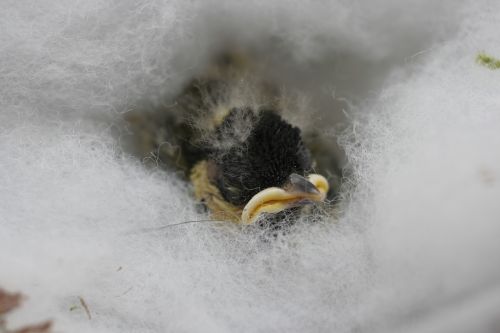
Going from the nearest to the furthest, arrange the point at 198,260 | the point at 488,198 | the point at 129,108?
the point at 488,198, the point at 198,260, the point at 129,108

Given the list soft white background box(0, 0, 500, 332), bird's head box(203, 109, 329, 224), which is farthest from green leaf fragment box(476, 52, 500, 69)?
bird's head box(203, 109, 329, 224)

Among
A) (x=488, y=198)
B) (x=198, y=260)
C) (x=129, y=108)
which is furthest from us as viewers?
(x=129, y=108)

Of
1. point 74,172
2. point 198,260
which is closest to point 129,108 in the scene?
point 74,172

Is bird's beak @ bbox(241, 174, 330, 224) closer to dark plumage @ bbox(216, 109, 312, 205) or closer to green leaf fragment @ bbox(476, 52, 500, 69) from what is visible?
dark plumage @ bbox(216, 109, 312, 205)

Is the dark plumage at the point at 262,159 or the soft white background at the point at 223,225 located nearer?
the soft white background at the point at 223,225

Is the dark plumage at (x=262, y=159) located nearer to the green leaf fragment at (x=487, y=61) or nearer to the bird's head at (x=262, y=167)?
the bird's head at (x=262, y=167)

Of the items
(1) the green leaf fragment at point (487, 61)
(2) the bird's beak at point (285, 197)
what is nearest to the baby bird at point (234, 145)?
(2) the bird's beak at point (285, 197)

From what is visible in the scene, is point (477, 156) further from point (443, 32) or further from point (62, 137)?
point (62, 137)
